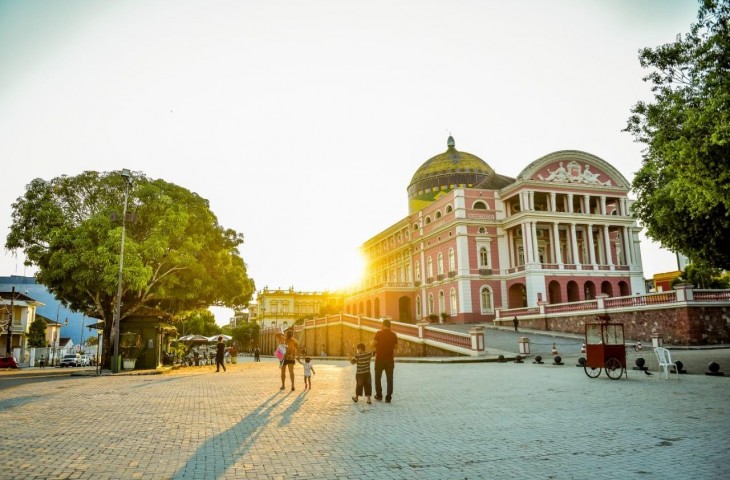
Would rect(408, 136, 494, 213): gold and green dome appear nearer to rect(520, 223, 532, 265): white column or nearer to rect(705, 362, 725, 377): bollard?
rect(520, 223, 532, 265): white column

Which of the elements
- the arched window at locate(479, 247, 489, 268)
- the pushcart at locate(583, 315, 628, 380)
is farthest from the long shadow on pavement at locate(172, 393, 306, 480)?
the arched window at locate(479, 247, 489, 268)

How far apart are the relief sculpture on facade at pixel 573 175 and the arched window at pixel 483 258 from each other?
839 centimetres

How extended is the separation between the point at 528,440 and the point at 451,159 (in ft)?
195

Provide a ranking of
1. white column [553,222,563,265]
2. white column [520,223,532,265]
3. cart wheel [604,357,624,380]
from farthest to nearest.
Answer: white column [553,222,563,265]
white column [520,223,532,265]
cart wheel [604,357,624,380]

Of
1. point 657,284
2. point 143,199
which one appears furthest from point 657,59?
point 657,284

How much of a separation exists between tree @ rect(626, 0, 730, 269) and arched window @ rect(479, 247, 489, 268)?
27.5 m

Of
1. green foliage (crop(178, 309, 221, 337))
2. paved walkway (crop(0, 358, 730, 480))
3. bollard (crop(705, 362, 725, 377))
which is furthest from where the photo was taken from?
green foliage (crop(178, 309, 221, 337))

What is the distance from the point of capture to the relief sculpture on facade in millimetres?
46438

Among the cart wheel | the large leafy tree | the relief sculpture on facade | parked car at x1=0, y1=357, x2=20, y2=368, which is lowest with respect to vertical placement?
parked car at x1=0, y1=357, x2=20, y2=368

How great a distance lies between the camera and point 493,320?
143 feet

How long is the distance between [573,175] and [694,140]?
121ft

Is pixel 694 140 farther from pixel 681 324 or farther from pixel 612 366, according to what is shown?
pixel 681 324

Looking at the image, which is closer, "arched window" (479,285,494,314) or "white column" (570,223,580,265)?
"arched window" (479,285,494,314)

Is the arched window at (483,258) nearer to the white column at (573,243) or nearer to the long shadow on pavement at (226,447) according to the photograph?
the white column at (573,243)
